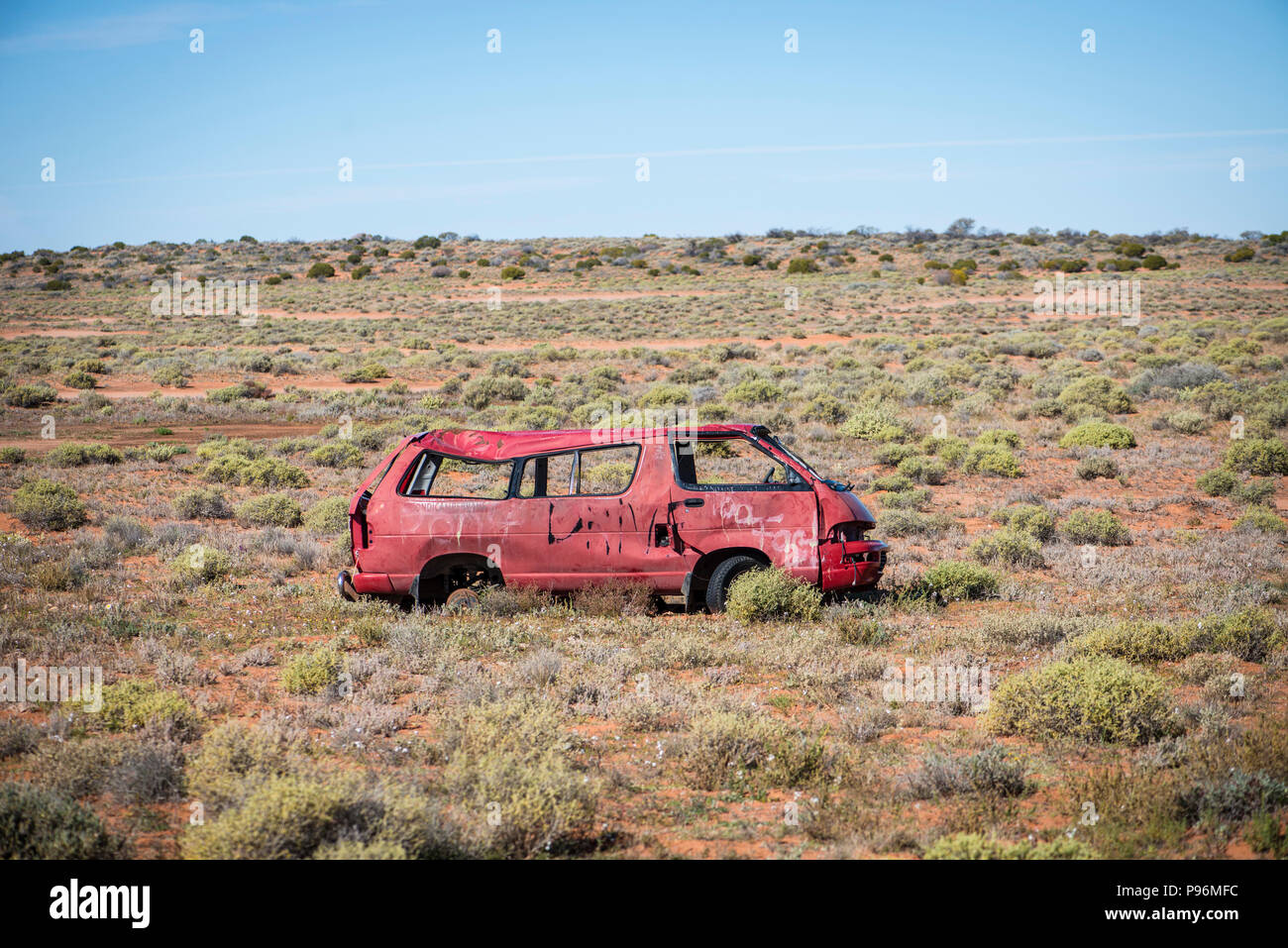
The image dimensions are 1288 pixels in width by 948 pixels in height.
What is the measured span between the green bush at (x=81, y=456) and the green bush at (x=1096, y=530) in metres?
18.6

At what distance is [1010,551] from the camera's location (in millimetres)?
11828

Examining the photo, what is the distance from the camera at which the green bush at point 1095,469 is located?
687 inches

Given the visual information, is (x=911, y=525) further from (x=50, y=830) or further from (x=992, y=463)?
(x=50, y=830)

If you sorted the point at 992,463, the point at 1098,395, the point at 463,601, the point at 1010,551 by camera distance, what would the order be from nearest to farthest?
the point at 463,601, the point at 1010,551, the point at 992,463, the point at 1098,395

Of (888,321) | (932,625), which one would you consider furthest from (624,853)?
(888,321)

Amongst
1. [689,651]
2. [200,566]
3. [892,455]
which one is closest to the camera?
[689,651]

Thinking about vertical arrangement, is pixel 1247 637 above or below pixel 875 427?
below

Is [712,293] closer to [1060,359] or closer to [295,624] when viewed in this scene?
[1060,359]

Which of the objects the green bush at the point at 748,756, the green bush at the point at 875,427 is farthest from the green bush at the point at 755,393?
the green bush at the point at 748,756

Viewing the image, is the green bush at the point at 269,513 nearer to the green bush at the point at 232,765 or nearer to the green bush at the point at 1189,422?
the green bush at the point at 232,765

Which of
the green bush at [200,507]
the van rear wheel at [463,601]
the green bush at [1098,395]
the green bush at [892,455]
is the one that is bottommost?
the van rear wheel at [463,601]

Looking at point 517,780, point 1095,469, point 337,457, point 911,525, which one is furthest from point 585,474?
point 517,780

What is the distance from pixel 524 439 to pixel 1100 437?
1575cm

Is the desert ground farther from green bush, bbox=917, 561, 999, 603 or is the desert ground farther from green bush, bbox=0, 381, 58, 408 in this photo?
green bush, bbox=0, 381, 58, 408
